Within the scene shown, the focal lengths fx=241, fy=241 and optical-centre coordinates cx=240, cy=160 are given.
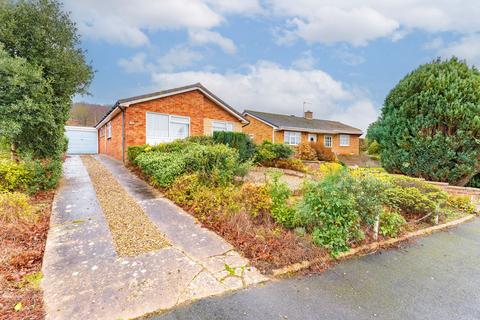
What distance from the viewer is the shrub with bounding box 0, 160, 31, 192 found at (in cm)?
629

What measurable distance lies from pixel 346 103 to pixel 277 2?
8.19 metres

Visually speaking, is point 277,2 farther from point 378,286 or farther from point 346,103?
point 378,286

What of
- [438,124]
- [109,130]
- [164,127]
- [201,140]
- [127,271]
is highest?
[109,130]

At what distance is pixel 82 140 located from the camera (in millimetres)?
23578

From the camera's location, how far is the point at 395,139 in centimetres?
1003

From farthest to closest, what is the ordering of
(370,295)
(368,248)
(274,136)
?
(274,136)
(368,248)
(370,295)

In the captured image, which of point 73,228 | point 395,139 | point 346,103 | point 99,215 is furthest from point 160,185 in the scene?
point 346,103

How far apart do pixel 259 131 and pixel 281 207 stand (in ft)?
67.6

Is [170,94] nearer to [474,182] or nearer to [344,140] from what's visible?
[474,182]

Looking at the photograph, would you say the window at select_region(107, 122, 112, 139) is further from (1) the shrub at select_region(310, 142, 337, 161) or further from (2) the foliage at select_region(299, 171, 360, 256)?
(2) the foliage at select_region(299, 171, 360, 256)

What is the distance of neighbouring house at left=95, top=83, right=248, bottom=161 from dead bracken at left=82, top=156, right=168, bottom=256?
5.80 metres

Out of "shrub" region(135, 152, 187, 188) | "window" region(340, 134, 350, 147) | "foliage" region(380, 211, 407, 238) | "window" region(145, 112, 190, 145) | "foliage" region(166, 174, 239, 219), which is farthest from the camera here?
"window" region(340, 134, 350, 147)

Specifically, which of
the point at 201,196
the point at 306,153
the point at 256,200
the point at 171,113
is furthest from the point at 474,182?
the point at 171,113

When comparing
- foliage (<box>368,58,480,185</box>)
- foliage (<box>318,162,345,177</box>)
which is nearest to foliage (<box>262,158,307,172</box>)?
foliage (<box>368,58,480,185</box>)
